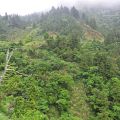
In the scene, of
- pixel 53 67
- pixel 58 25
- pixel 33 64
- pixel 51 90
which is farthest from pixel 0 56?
pixel 58 25

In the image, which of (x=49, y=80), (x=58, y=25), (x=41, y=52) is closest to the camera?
(x=49, y=80)

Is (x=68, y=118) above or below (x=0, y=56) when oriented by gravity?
below

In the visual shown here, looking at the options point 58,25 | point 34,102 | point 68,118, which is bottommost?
point 68,118

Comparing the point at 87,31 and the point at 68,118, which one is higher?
the point at 87,31

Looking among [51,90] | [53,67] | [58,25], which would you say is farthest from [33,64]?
[58,25]

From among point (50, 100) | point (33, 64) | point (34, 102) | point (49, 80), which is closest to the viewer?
point (34, 102)

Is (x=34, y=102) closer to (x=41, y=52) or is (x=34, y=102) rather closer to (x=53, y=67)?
(x=53, y=67)

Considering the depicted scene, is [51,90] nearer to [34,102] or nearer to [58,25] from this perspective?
[34,102]

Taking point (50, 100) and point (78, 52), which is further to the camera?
point (78, 52)

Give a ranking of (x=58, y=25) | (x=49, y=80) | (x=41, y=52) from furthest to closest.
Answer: (x=58, y=25)
(x=41, y=52)
(x=49, y=80)
